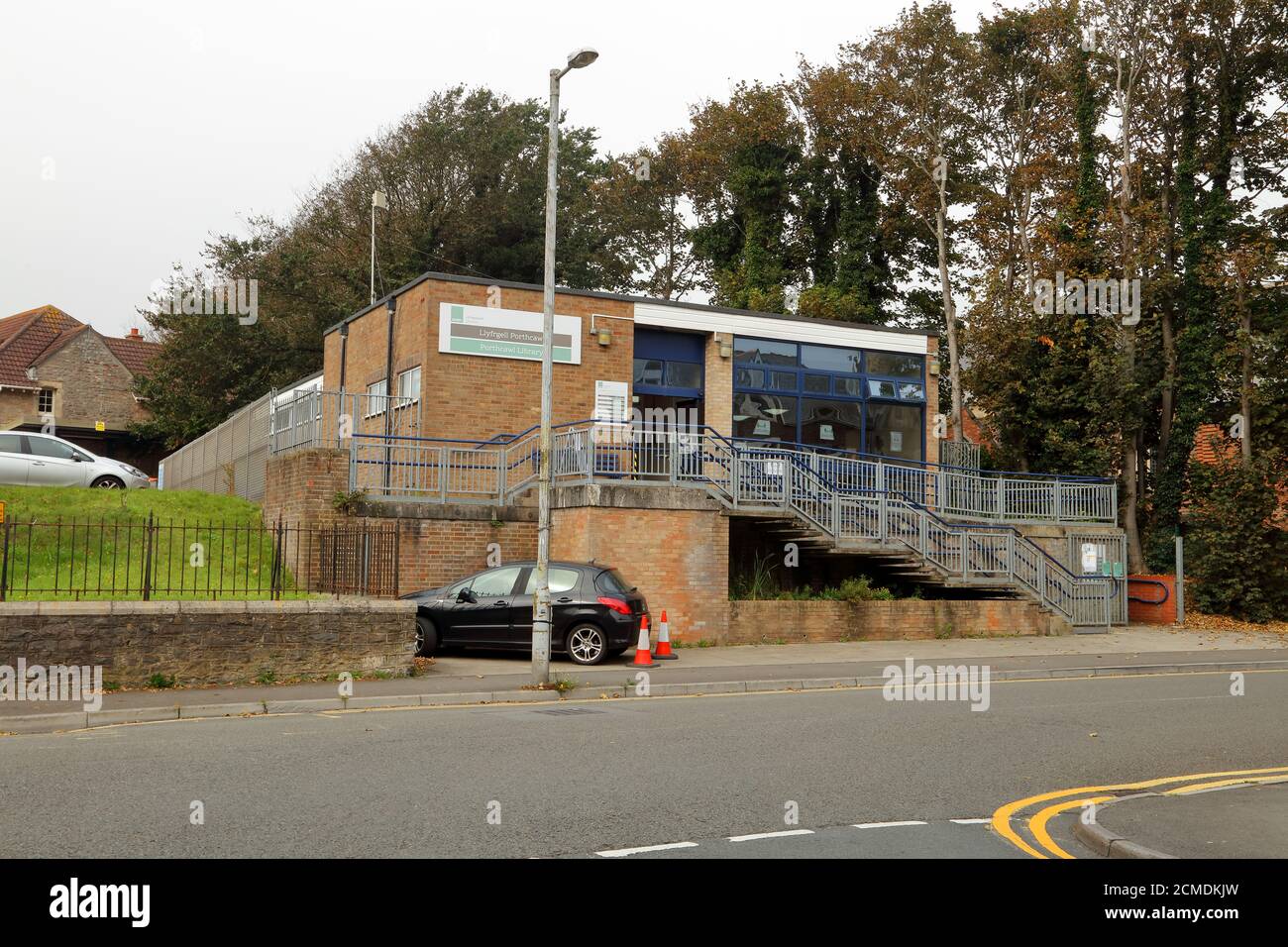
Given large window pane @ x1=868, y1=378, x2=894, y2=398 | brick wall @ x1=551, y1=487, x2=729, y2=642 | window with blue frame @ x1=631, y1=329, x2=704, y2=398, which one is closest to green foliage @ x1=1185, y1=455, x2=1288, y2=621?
large window pane @ x1=868, y1=378, x2=894, y2=398

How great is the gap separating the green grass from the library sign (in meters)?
5.46

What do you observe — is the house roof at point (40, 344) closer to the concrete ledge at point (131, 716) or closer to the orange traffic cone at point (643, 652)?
the orange traffic cone at point (643, 652)

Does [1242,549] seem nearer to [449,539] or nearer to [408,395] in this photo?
[449,539]

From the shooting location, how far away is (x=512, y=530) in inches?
837

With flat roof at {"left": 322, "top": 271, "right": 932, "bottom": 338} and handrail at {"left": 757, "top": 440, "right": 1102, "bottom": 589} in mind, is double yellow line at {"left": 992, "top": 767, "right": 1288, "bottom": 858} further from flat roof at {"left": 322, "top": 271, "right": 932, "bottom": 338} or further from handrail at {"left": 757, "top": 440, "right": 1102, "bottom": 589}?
flat roof at {"left": 322, "top": 271, "right": 932, "bottom": 338}

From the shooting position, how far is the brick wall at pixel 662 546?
19.8m

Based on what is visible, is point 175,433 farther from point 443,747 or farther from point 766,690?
point 443,747

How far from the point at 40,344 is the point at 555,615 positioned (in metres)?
46.9

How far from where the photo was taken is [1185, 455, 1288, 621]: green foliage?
27609 mm

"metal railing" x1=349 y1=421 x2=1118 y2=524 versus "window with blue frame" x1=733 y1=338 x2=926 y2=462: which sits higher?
"window with blue frame" x1=733 y1=338 x2=926 y2=462

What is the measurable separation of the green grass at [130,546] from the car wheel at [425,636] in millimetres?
1723

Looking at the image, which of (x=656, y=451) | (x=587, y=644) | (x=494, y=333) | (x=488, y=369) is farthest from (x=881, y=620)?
(x=494, y=333)

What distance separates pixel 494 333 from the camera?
2558 cm
